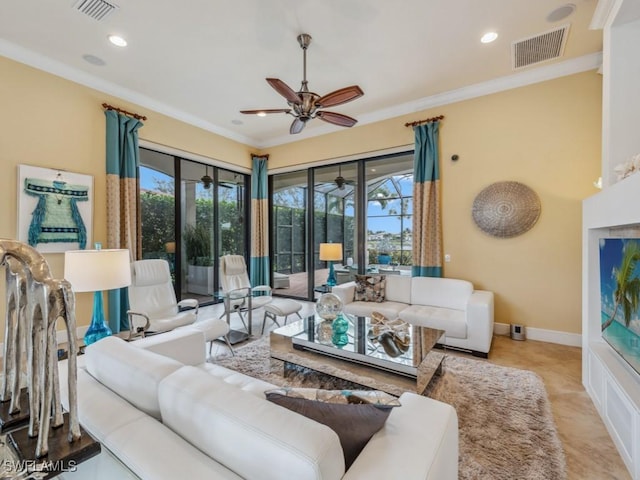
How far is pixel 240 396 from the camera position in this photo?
95 cm

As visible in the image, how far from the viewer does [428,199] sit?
428 cm

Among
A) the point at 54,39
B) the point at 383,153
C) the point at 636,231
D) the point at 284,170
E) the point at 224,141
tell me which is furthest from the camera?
the point at 284,170

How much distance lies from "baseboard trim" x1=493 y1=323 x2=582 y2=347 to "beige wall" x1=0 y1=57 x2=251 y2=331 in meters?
5.34

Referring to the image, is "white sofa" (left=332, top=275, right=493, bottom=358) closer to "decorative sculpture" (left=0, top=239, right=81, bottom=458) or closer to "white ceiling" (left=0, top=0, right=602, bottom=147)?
"white ceiling" (left=0, top=0, right=602, bottom=147)

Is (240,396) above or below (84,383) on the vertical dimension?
above

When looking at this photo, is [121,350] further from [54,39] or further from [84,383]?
[54,39]

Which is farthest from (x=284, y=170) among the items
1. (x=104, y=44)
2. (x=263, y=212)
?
(x=104, y=44)

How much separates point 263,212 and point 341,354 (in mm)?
4202

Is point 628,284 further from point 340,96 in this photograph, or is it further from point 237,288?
point 237,288

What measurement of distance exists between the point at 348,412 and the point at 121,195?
424 centimetres

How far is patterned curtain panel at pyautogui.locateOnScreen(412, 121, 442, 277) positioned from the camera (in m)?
4.25

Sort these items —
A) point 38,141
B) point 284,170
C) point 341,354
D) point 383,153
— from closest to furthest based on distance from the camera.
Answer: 1. point 341,354
2. point 38,141
3. point 383,153
4. point 284,170

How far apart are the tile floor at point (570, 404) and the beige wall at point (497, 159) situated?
536mm

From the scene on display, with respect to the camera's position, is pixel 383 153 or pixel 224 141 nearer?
pixel 383 153
